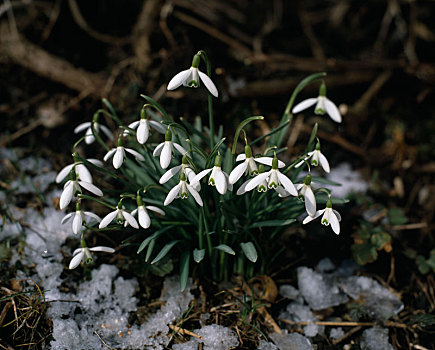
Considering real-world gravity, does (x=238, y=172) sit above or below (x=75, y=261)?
above

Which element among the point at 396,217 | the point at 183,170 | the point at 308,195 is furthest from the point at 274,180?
the point at 396,217

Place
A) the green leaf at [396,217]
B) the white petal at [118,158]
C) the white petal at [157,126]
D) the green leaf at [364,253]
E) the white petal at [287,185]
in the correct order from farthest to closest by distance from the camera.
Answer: the green leaf at [396,217]
the green leaf at [364,253]
the white petal at [157,126]
the white petal at [118,158]
the white petal at [287,185]

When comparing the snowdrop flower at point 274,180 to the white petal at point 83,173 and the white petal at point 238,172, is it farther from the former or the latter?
the white petal at point 83,173

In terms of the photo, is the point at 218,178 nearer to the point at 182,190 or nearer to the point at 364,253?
the point at 182,190

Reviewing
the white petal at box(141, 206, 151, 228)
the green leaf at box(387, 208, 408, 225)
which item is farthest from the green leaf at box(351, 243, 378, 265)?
the white petal at box(141, 206, 151, 228)

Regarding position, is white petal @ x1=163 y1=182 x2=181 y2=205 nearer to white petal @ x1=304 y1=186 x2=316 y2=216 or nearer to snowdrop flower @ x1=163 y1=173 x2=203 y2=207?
snowdrop flower @ x1=163 y1=173 x2=203 y2=207

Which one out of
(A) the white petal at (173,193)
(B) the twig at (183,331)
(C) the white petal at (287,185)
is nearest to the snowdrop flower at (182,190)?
(A) the white petal at (173,193)

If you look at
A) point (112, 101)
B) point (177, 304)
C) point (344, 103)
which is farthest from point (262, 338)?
point (344, 103)
